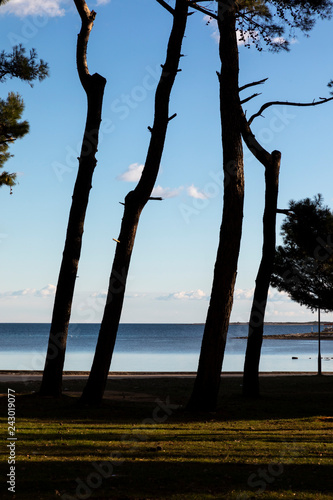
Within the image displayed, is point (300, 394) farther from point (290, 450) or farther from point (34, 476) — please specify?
point (34, 476)

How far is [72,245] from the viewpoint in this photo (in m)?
12.3

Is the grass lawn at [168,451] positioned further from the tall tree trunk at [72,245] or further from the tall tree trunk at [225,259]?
the tall tree trunk at [72,245]

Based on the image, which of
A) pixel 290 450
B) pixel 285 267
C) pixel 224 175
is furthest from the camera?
pixel 285 267

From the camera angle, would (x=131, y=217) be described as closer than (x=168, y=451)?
No

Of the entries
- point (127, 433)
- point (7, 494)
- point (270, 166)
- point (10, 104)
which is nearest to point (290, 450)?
point (127, 433)

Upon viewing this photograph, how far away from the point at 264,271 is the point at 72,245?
5481 millimetres

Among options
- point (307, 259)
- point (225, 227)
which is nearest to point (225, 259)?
point (225, 227)

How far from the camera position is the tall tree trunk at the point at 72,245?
12172 mm

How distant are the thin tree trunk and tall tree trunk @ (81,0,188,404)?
425cm

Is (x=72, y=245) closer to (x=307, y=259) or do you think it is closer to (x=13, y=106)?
(x=13, y=106)

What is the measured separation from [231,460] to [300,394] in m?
9.25

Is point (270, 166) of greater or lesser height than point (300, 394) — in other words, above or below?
above

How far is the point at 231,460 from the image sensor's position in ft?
22.2

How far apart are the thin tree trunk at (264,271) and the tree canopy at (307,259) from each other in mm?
5092
